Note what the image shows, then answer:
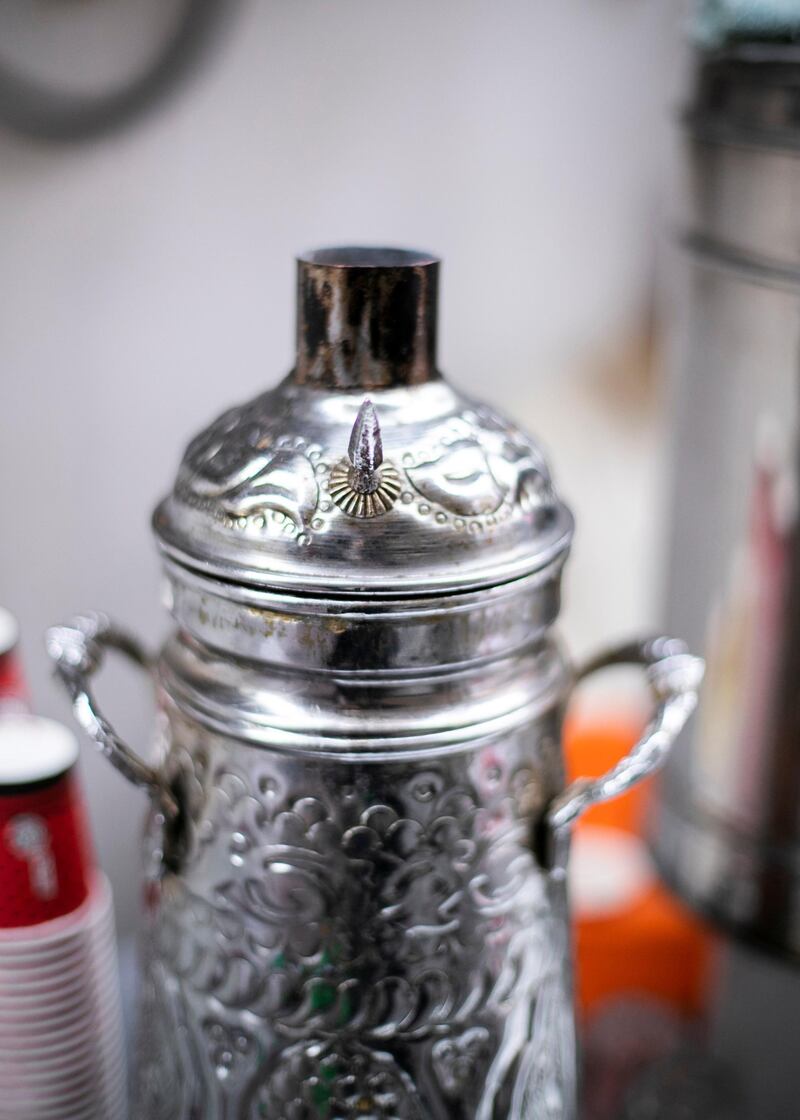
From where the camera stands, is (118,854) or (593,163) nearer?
(118,854)

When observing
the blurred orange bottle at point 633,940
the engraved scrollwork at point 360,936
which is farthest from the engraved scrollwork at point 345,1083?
the blurred orange bottle at point 633,940

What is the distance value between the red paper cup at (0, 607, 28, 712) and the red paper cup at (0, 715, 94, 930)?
0.05 meters

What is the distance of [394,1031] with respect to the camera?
58 cm

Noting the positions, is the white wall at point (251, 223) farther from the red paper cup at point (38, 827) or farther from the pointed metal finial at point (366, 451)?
the pointed metal finial at point (366, 451)

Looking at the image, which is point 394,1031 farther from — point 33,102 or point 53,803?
point 33,102

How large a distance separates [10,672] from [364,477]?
1.15 feet

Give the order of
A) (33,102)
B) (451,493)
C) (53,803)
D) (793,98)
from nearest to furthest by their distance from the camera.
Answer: (451,493) → (53,803) → (793,98) → (33,102)

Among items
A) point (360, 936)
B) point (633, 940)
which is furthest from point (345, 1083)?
point (633, 940)

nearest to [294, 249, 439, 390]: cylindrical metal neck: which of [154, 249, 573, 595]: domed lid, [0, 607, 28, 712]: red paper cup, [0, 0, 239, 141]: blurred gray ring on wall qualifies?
[154, 249, 573, 595]: domed lid

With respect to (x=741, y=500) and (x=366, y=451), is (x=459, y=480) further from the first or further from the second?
(x=741, y=500)

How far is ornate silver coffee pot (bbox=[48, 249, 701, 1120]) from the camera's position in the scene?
1.77 ft

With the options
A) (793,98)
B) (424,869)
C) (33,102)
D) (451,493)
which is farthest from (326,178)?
(424,869)

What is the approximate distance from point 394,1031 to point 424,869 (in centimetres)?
9

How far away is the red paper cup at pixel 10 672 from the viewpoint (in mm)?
750
